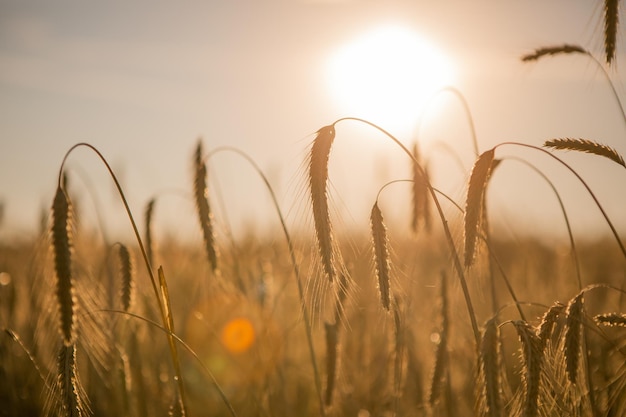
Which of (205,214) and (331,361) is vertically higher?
(205,214)

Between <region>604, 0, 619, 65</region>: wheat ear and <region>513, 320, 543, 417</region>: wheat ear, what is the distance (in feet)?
4.13

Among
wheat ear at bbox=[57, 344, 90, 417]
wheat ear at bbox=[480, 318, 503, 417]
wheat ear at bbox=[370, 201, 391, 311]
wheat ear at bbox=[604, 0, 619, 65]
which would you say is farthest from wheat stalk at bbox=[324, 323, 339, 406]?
wheat ear at bbox=[604, 0, 619, 65]

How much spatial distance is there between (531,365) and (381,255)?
1.87 feet

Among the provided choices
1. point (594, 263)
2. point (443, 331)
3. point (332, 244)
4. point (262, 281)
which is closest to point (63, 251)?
point (332, 244)

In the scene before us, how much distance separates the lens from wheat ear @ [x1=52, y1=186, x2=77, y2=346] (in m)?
1.42

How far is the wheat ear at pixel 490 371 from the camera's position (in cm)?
153

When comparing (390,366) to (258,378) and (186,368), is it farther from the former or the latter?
(186,368)

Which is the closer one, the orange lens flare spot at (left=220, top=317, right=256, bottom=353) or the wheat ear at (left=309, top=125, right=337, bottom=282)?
the wheat ear at (left=309, top=125, right=337, bottom=282)

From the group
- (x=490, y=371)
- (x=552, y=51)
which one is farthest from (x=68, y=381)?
(x=552, y=51)

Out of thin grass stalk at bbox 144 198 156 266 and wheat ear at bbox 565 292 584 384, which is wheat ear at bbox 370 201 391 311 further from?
thin grass stalk at bbox 144 198 156 266

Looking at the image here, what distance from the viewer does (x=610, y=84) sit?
2.09 metres

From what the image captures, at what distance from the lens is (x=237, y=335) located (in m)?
4.46

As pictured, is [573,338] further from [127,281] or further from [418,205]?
[127,281]

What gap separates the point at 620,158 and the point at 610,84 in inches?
20.0
